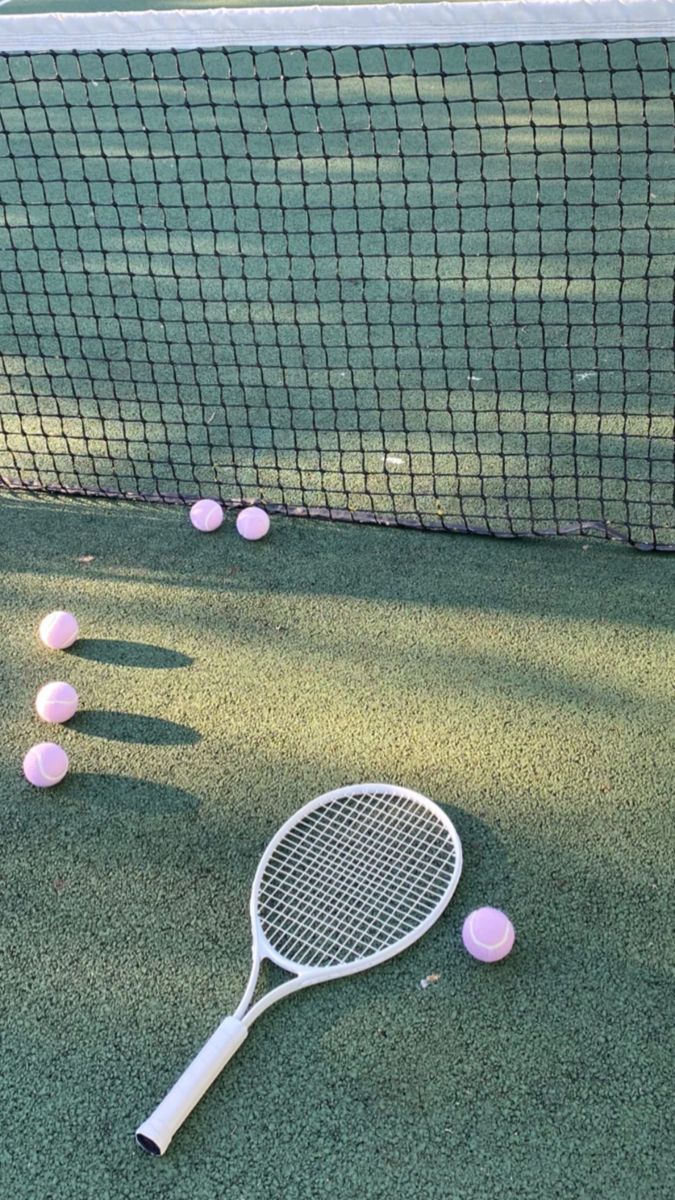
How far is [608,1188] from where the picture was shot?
80.1 inches

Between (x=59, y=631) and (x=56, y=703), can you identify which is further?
(x=59, y=631)

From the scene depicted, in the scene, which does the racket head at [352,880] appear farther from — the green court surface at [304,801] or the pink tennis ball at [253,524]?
the pink tennis ball at [253,524]

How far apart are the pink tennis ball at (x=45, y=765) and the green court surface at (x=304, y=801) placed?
0.14 feet

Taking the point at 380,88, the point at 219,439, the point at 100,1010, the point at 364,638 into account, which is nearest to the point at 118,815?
the point at 100,1010

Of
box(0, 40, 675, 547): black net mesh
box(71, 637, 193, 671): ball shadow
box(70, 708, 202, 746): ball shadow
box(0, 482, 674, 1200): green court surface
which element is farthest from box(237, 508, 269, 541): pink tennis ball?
box(70, 708, 202, 746): ball shadow

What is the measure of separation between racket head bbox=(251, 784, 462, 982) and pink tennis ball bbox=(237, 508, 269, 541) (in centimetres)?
124

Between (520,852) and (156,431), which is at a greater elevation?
(156,431)

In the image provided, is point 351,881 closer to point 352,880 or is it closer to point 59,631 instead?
point 352,880

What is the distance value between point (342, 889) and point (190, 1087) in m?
0.55

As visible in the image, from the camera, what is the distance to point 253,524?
12.1 ft

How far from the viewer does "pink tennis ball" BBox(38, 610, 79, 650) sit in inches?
129

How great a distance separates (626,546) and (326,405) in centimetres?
137

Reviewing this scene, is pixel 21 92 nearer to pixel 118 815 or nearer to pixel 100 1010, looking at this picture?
pixel 118 815

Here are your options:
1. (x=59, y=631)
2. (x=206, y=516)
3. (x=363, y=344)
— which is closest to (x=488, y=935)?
(x=59, y=631)
